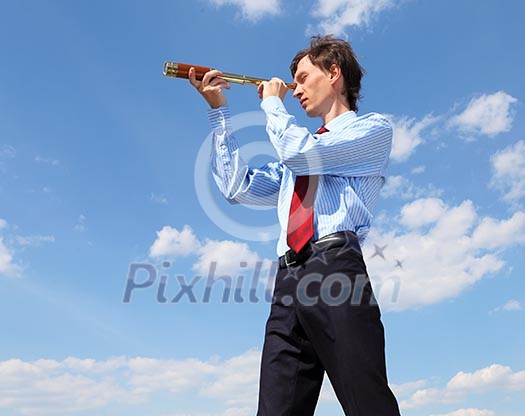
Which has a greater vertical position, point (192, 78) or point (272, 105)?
point (192, 78)

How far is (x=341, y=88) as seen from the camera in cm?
371

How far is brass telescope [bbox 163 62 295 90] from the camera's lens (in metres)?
3.70

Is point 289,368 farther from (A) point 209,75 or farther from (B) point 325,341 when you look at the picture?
(A) point 209,75

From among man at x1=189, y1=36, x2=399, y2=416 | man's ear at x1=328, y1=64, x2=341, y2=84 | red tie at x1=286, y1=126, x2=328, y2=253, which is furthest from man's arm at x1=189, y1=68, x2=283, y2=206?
man's ear at x1=328, y1=64, x2=341, y2=84

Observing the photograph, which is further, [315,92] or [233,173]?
[233,173]

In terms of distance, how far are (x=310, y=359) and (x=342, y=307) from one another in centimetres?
41

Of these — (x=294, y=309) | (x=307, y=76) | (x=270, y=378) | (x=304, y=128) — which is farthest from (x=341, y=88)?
(x=270, y=378)

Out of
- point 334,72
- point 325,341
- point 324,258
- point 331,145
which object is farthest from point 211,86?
point 325,341

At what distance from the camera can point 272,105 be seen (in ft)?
11.1

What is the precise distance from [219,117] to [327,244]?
126cm

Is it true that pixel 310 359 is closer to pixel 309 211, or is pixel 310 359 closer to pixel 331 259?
pixel 331 259

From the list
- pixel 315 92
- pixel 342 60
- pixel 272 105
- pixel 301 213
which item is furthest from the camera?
pixel 342 60

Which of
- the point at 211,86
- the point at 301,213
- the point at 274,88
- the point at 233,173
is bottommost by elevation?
the point at 301,213

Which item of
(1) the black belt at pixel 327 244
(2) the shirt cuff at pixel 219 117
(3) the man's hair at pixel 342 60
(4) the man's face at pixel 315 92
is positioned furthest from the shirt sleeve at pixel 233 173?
(1) the black belt at pixel 327 244
